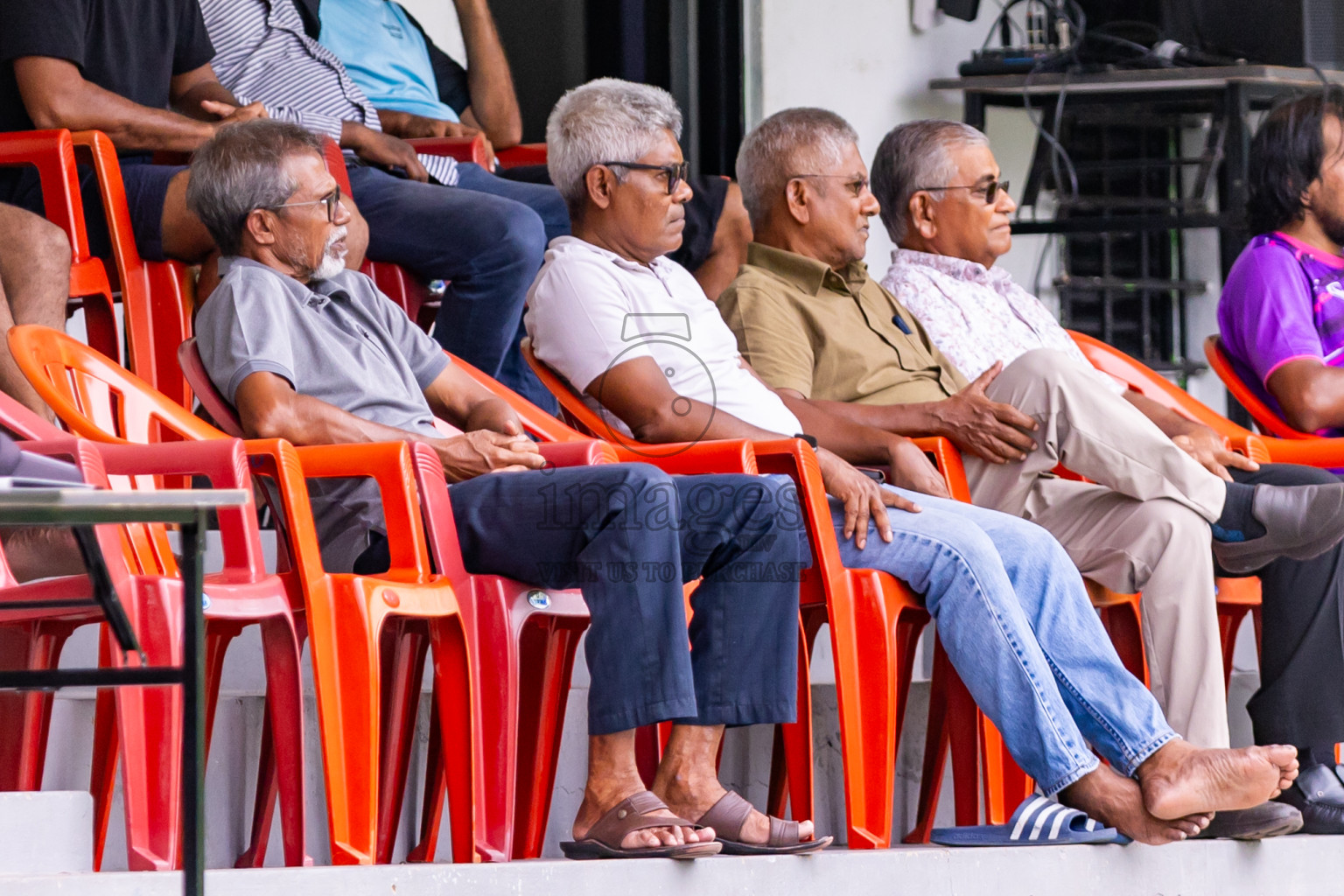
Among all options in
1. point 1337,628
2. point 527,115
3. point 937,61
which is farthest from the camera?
point 937,61

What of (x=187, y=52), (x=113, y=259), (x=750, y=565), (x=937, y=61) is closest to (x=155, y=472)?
(x=750, y=565)

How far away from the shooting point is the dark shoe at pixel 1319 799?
2.71 m

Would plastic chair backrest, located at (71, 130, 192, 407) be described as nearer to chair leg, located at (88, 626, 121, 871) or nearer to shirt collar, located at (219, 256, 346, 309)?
shirt collar, located at (219, 256, 346, 309)

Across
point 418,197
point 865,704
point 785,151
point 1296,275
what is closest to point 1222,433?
point 1296,275

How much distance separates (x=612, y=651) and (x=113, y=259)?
4.62 feet

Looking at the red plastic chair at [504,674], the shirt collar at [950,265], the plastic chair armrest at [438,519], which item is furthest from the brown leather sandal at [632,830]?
the shirt collar at [950,265]

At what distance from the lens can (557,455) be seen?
2537mm

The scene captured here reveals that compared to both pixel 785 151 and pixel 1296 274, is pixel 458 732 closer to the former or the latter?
pixel 785 151

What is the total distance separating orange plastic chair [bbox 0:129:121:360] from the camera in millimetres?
3082

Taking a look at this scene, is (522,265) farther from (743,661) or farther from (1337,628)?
(1337,628)

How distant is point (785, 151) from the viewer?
331 centimetres

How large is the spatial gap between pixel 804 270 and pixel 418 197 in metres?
0.84

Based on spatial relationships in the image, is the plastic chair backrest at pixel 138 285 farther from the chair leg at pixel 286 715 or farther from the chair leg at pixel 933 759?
the chair leg at pixel 933 759

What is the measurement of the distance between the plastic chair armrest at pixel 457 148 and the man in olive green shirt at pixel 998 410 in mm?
824
